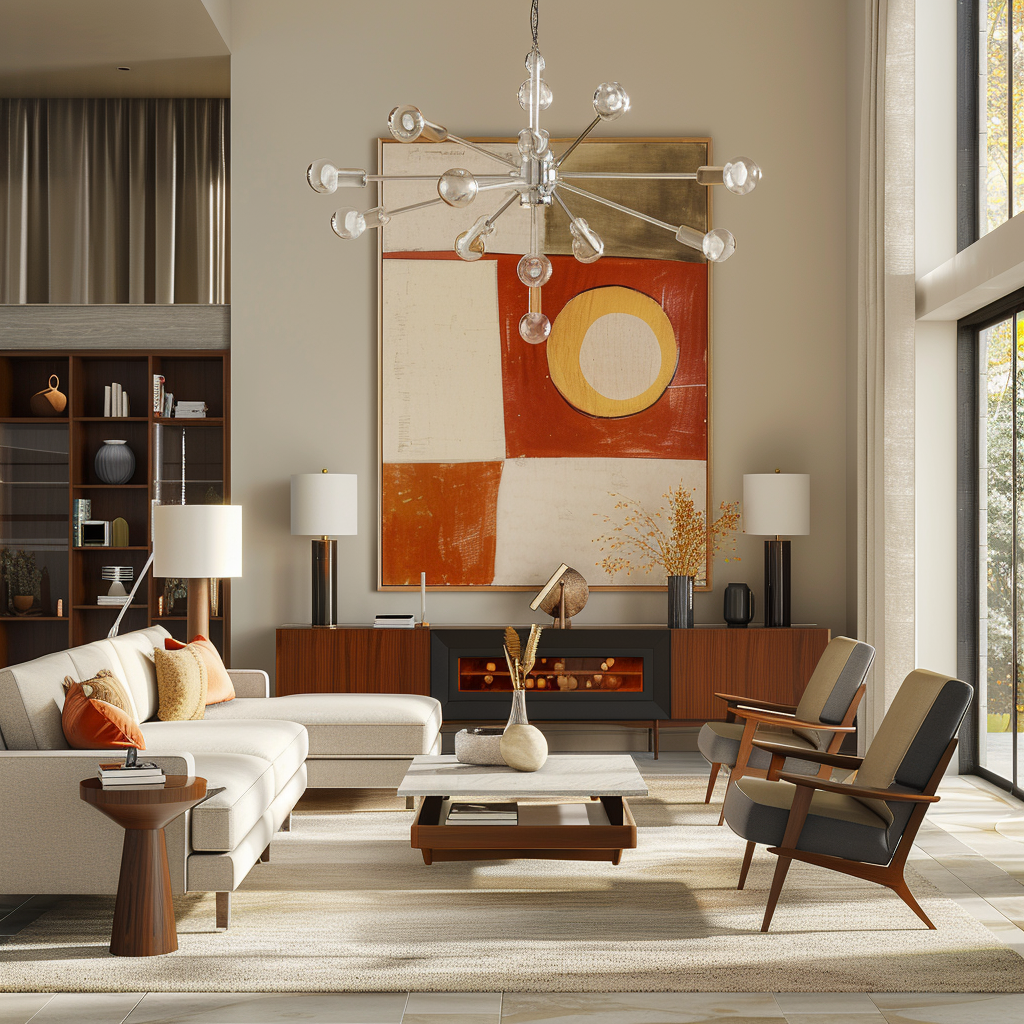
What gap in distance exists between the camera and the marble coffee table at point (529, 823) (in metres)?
3.48

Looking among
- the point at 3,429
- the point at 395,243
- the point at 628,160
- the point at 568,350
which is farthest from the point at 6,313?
the point at 628,160

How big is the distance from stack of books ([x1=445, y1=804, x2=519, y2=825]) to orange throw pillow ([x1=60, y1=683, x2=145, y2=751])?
3.84ft

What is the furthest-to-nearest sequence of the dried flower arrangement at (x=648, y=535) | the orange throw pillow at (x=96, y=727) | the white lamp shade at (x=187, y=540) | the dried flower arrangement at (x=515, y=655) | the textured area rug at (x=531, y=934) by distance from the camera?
the dried flower arrangement at (x=648, y=535) < the white lamp shade at (x=187, y=540) < the dried flower arrangement at (x=515, y=655) < the orange throw pillow at (x=96, y=727) < the textured area rug at (x=531, y=934)

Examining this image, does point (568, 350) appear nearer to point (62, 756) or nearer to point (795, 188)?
point (795, 188)

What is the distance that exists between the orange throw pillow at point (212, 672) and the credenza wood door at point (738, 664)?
244 centimetres

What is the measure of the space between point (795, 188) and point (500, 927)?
15.9 ft

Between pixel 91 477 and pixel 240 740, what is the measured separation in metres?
3.35

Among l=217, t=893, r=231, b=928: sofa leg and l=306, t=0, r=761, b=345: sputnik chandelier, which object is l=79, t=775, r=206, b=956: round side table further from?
l=306, t=0, r=761, b=345: sputnik chandelier

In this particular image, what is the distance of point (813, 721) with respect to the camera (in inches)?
174

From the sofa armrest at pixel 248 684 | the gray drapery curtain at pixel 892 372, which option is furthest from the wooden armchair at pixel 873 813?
the sofa armrest at pixel 248 684

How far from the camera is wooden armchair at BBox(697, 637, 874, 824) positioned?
165 inches

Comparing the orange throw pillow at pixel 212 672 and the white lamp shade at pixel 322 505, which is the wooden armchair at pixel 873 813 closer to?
the orange throw pillow at pixel 212 672

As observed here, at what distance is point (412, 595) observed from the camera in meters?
6.16

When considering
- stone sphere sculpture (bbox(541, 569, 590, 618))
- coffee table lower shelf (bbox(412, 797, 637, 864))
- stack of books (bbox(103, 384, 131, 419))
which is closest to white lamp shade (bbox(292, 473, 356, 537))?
stone sphere sculpture (bbox(541, 569, 590, 618))
